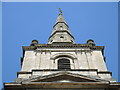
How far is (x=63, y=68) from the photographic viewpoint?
30875mm

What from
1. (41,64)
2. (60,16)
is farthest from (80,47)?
(60,16)

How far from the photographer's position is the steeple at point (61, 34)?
39.3 metres

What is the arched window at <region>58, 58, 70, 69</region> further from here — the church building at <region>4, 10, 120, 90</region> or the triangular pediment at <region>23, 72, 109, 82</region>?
the triangular pediment at <region>23, 72, 109, 82</region>

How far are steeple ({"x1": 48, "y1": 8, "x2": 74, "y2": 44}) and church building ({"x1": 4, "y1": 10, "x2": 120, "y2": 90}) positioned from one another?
0.40 ft

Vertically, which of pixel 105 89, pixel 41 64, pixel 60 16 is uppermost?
pixel 60 16

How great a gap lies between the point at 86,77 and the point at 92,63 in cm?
497

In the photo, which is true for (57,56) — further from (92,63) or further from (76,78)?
(76,78)

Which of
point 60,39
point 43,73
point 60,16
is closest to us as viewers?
point 43,73

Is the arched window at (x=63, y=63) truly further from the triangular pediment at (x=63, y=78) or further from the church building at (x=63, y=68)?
the triangular pediment at (x=63, y=78)

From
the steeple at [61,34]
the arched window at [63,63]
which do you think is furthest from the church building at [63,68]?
the steeple at [61,34]

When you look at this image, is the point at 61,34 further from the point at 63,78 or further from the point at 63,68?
the point at 63,78

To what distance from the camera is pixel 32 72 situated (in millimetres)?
28688

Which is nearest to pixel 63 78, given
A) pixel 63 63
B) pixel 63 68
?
pixel 63 68

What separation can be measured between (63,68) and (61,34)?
11244 mm
